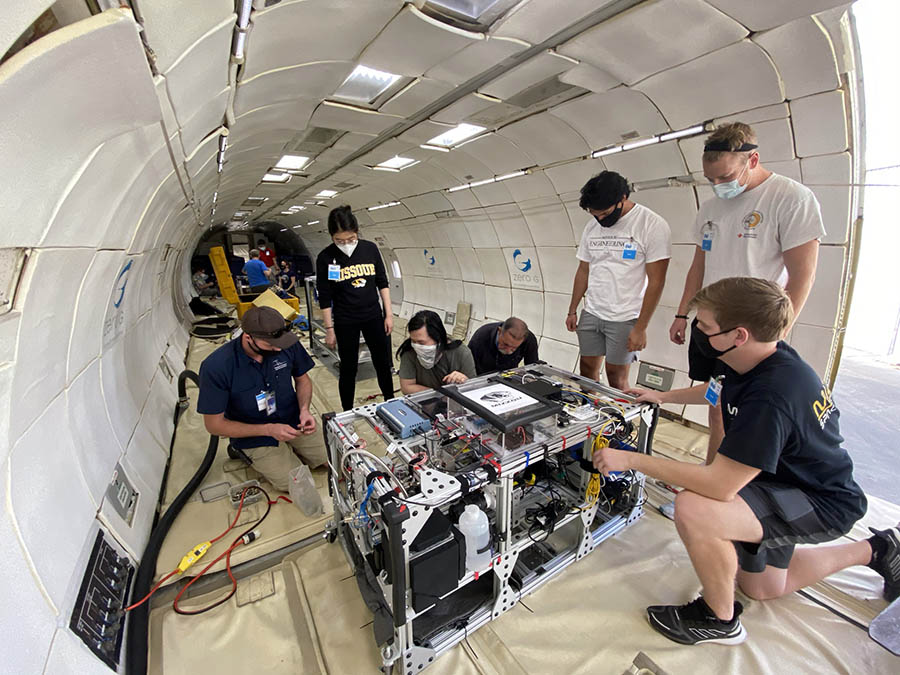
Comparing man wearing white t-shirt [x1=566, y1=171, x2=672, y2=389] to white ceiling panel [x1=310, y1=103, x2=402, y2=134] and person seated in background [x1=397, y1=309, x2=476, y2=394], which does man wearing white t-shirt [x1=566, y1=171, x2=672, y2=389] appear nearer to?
person seated in background [x1=397, y1=309, x2=476, y2=394]

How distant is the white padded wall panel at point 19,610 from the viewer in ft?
3.23

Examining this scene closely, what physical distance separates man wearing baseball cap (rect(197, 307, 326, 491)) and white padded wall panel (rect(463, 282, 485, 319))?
5.58 metres

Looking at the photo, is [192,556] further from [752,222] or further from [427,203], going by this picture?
[427,203]

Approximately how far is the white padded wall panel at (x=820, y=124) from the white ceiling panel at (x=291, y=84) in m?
3.21

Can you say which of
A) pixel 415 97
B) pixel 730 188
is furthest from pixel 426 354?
pixel 415 97

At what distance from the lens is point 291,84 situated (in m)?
2.68

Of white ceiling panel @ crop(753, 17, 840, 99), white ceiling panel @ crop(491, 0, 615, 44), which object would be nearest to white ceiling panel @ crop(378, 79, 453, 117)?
white ceiling panel @ crop(491, 0, 615, 44)

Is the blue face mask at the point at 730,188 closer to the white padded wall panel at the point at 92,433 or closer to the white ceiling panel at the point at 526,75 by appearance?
the white ceiling panel at the point at 526,75

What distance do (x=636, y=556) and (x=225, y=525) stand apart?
2752 mm

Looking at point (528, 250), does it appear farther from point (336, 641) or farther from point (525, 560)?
point (336, 641)

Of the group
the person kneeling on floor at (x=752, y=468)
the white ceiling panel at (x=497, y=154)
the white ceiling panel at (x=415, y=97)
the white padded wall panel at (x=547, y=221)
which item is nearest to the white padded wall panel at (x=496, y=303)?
the white padded wall panel at (x=547, y=221)

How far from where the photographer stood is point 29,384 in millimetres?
1331

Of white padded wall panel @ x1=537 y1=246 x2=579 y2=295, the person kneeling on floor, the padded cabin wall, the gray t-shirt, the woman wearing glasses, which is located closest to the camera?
the padded cabin wall

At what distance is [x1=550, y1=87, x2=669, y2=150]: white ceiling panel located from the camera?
117 inches
